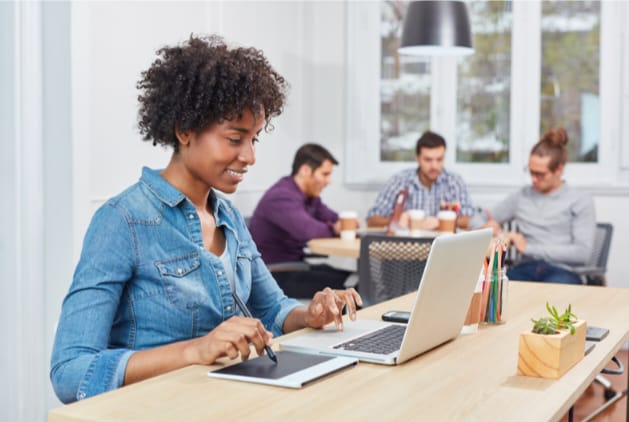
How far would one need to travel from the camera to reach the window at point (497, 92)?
549 centimetres

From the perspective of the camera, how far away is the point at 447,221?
4375 mm

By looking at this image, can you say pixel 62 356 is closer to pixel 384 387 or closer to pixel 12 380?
pixel 384 387

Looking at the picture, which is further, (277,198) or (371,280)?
(277,198)

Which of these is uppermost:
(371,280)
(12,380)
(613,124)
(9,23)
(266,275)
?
(9,23)

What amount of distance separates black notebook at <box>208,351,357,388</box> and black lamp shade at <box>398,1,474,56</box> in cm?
322

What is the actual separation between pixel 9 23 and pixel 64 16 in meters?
0.22

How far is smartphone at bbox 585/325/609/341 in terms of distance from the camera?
1.92 m

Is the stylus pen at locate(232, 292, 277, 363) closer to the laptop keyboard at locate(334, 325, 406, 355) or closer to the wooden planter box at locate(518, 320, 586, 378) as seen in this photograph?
the laptop keyboard at locate(334, 325, 406, 355)

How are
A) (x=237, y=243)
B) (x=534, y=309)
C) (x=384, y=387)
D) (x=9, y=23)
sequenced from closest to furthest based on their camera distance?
(x=384, y=387)
(x=237, y=243)
(x=534, y=309)
(x=9, y=23)

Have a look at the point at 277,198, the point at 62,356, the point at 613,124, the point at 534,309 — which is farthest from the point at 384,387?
the point at 613,124

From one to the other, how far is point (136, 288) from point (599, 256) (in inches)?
132

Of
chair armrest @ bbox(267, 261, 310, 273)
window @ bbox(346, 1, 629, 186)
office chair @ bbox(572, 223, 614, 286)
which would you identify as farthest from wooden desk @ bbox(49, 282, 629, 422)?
window @ bbox(346, 1, 629, 186)

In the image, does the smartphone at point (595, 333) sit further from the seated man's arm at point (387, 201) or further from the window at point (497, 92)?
the window at point (497, 92)

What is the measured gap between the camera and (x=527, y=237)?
477 cm
